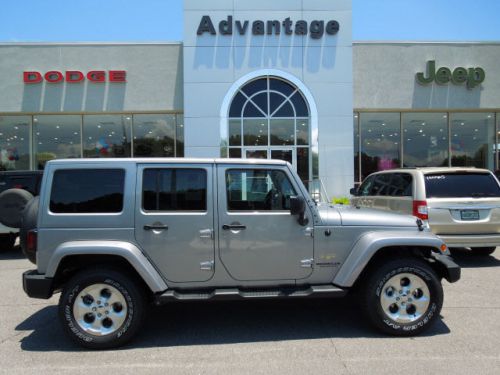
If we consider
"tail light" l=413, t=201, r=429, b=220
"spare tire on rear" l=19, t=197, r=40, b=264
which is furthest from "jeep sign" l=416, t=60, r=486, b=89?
"spare tire on rear" l=19, t=197, r=40, b=264

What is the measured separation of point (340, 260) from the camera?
4.35 m

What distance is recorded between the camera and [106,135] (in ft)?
56.6

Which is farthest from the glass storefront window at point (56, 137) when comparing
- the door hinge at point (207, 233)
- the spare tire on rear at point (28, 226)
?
the door hinge at point (207, 233)

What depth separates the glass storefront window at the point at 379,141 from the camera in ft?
57.0

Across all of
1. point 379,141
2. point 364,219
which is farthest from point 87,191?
point 379,141

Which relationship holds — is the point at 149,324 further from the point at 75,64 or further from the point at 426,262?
the point at 75,64

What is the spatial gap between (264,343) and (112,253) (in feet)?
5.87

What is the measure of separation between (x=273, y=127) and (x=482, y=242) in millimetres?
9620

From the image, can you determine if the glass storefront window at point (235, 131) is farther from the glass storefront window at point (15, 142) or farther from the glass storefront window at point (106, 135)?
the glass storefront window at point (15, 142)

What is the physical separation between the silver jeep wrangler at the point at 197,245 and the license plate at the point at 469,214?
319 cm

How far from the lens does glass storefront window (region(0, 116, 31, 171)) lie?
1698cm

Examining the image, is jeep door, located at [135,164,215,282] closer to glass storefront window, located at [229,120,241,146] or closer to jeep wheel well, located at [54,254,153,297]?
jeep wheel well, located at [54,254,153,297]

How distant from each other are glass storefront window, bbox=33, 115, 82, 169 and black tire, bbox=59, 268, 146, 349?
14375mm

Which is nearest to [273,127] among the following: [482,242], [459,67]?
[459,67]
